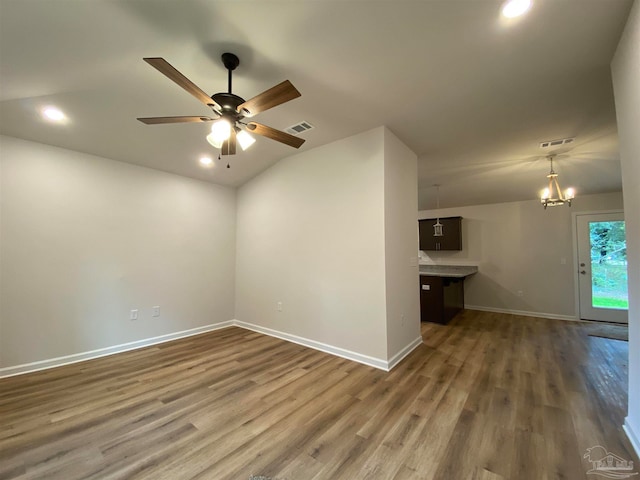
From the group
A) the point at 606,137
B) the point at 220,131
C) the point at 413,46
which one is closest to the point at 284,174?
the point at 220,131

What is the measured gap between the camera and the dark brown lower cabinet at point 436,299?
471 centimetres

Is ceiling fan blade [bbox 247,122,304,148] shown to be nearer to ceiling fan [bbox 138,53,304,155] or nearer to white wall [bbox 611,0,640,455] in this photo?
ceiling fan [bbox 138,53,304,155]

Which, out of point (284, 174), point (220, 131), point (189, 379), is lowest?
point (189, 379)

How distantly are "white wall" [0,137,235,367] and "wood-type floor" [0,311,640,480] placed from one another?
0.52 metres

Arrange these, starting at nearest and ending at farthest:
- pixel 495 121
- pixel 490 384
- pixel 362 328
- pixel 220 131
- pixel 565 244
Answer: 1. pixel 220 131
2. pixel 490 384
3. pixel 495 121
4. pixel 362 328
5. pixel 565 244

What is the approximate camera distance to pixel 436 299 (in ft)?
15.6

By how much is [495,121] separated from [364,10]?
2.07 m

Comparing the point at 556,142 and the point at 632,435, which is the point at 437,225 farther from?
the point at 632,435

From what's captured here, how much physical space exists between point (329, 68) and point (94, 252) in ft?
12.0

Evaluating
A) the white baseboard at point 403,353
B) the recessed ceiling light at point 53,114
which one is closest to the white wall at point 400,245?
the white baseboard at point 403,353

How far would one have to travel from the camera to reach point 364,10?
1628 mm

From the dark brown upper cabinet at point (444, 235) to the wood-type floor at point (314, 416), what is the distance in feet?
9.93

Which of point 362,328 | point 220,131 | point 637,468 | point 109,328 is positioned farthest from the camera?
point 109,328

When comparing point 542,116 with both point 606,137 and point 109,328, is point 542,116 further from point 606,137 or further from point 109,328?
point 109,328
